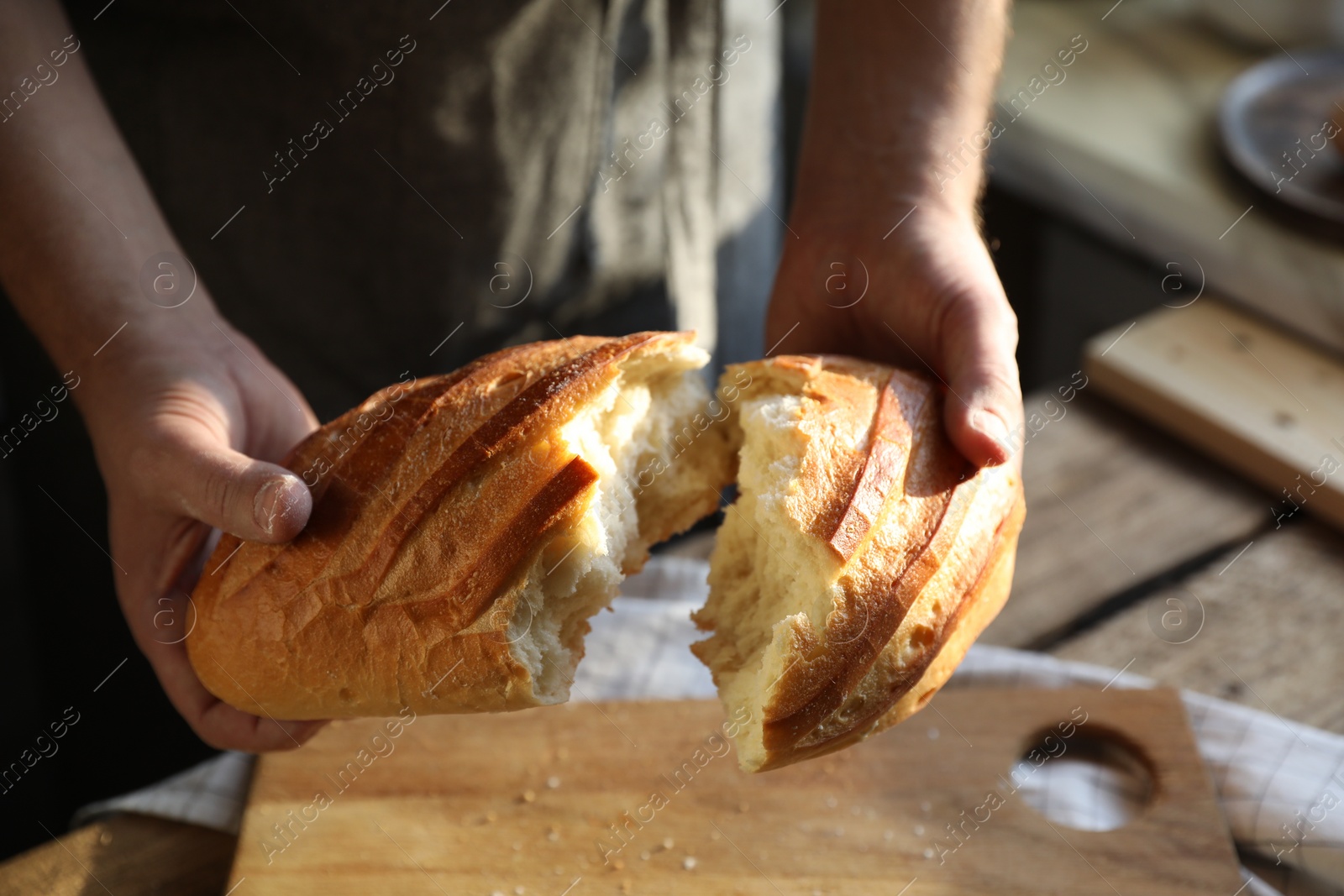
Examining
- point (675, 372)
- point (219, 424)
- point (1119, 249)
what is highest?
point (219, 424)

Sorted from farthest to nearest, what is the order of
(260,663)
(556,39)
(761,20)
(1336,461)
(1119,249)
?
(1119,249) → (761,20) → (1336,461) → (556,39) → (260,663)

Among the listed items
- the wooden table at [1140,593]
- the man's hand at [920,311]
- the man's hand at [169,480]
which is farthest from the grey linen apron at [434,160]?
the wooden table at [1140,593]

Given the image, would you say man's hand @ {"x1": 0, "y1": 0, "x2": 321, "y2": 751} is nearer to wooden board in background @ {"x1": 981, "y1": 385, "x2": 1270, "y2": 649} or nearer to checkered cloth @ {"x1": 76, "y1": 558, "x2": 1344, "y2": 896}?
checkered cloth @ {"x1": 76, "y1": 558, "x2": 1344, "y2": 896}

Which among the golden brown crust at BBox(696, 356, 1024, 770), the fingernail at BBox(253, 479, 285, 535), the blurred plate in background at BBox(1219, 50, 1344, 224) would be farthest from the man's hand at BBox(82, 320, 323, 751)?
the blurred plate in background at BBox(1219, 50, 1344, 224)

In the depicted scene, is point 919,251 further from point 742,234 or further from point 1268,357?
point 1268,357

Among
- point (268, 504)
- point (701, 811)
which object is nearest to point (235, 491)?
point (268, 504)

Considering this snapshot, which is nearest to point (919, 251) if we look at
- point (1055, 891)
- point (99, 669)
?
point (1055, 891)
